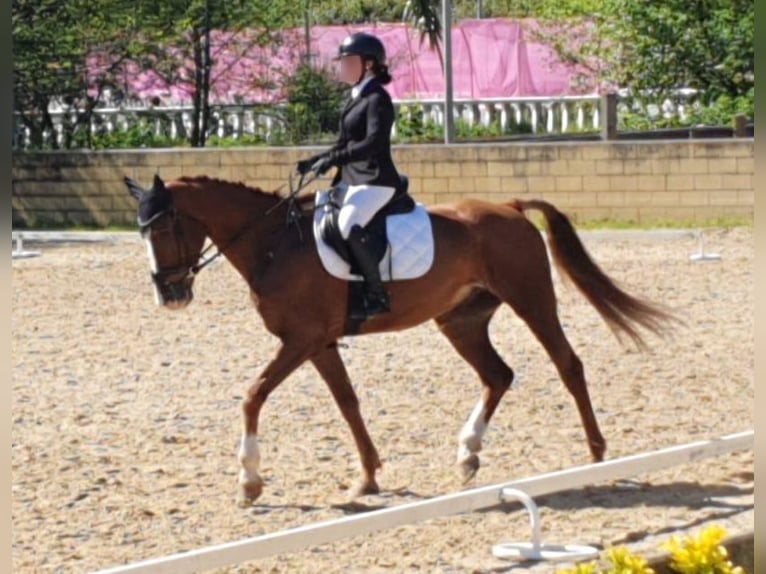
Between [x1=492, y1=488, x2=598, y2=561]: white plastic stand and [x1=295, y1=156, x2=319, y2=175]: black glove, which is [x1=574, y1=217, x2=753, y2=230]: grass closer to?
[x1=295, y1=156, x2=319, y2=175]: black glove

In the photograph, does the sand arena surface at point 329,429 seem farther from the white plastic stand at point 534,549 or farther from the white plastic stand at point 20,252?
the white plastic stand at point 20,252

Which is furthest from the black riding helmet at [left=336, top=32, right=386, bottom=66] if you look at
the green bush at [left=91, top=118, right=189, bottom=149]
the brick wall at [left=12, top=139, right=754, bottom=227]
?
the green bush at [left=91, top=118, right=189, bottom=149]

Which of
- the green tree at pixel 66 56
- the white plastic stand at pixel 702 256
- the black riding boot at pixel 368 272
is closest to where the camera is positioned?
the black riding boot at pixel 368 272

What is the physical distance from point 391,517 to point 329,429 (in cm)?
378

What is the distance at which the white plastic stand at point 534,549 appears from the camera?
6.12 metres

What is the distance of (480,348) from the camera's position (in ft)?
29.0

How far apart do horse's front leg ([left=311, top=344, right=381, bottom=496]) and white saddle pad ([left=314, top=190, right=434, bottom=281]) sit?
17.0 inches

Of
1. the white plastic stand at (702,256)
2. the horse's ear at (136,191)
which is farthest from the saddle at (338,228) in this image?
the white plastic stand at (702,256)

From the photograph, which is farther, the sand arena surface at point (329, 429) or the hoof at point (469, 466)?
the hoof at point (469, 466)

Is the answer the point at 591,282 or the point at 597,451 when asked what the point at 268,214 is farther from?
the point at 597,451

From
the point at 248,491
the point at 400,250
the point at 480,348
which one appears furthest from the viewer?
the point at 480,348

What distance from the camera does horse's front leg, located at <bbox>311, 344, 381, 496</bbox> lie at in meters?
7.99

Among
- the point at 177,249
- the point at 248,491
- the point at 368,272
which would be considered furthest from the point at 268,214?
the point at 248,491

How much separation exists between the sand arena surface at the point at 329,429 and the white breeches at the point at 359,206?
1.28m
